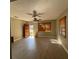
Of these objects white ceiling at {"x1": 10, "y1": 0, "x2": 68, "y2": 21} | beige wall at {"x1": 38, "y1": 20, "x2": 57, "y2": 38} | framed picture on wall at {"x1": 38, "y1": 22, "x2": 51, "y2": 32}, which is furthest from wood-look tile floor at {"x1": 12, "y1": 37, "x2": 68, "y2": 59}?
framed picture on wall at {"x1": 38, "y1": 22, "x2": 51, "y2": 32}

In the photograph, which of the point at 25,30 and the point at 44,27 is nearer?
the point at 25,30

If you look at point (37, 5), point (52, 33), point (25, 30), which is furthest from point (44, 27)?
point (37, 5)

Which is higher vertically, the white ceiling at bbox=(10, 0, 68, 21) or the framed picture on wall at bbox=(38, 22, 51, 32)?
the white ceiling at bbox=(10, 0, 68, 21)

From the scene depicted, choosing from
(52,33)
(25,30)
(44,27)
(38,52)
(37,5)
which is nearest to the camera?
(37,5)

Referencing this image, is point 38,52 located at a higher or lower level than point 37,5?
lower

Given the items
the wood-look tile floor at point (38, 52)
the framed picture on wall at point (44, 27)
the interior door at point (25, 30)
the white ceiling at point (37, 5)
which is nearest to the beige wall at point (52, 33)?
the framed picture on wall at point (44, 27)

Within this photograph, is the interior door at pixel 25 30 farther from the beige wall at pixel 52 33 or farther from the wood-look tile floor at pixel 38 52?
the wood-look tile floor at pixel 38 52

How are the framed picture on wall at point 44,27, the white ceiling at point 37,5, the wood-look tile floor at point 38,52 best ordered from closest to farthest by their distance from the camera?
1. the white ceiling at point 37,5
2. the wood-look tile floor at point 38,52
3. the framed picture on wall at point 44,27

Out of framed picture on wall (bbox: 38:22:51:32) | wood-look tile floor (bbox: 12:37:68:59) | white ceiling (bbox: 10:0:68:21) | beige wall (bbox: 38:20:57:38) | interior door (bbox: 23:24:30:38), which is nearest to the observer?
white ceiling (bbox: 10:0:68:21)

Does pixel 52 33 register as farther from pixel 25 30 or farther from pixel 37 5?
pixel 37 5

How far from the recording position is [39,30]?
16.7 m

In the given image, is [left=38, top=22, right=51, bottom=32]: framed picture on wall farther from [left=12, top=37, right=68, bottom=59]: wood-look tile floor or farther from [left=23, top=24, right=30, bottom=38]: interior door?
[left=12, top=37, right=68, bottom=59]: wood-look tile floor
